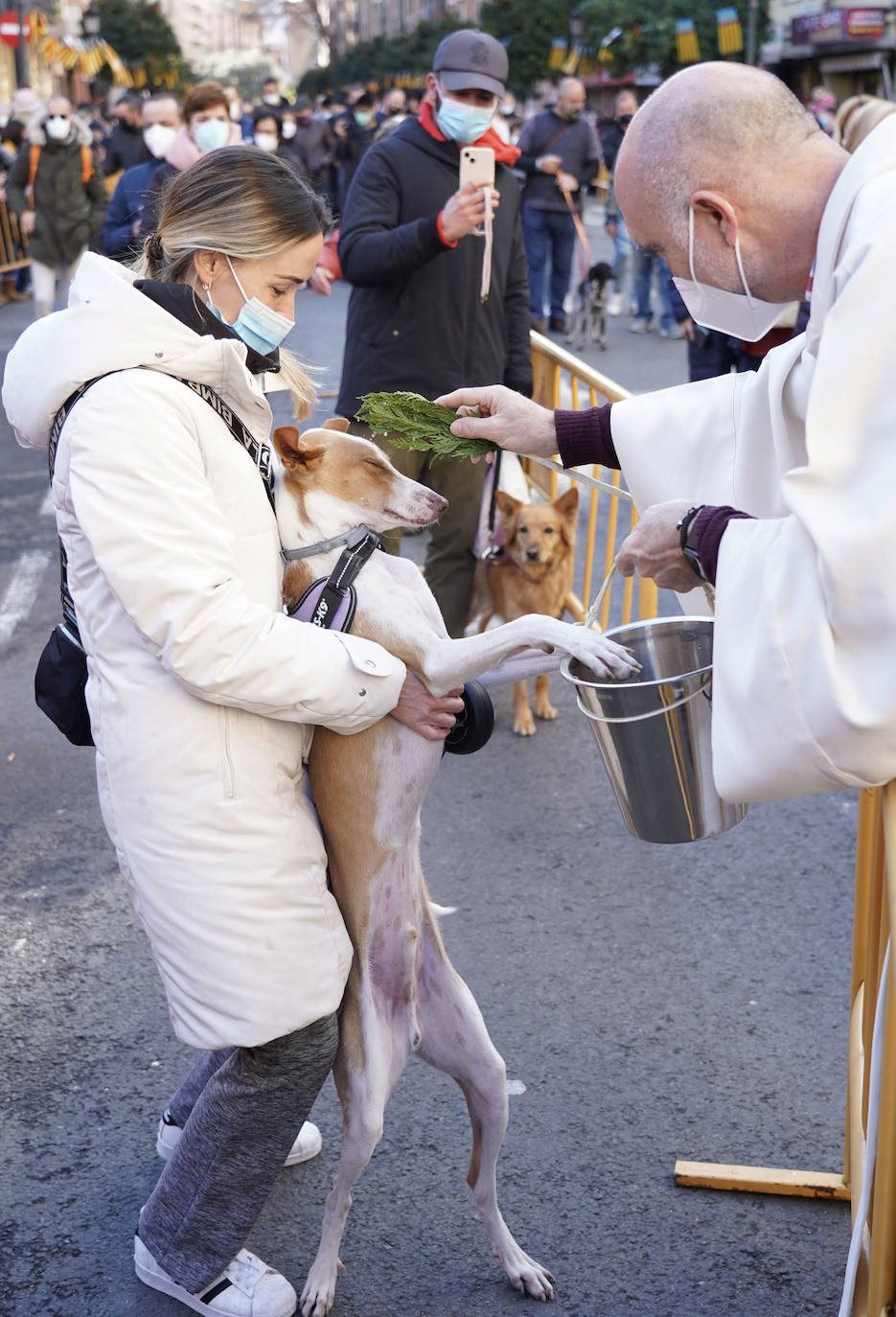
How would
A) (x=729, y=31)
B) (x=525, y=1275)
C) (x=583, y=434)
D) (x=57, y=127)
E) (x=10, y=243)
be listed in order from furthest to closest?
(x=729, y=31), (x=10, y=243), (x=57, y=127), (x=583, y=434), (x=525, y=1275)

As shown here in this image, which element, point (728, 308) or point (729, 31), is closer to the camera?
point (728, 308)

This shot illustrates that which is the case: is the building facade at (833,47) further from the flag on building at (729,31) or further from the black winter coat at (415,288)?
the black winter coat at (415,288)

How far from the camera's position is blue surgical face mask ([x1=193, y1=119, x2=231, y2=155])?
799cm

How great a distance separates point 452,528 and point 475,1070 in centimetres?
344

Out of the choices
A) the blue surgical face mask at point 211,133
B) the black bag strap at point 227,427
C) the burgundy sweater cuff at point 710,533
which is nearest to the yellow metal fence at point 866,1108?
the burgundy sweater cuff at point 710,533

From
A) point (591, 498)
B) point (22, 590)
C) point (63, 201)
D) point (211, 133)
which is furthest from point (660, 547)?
point (63, 201)

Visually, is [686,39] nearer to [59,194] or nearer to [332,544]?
[59,194]

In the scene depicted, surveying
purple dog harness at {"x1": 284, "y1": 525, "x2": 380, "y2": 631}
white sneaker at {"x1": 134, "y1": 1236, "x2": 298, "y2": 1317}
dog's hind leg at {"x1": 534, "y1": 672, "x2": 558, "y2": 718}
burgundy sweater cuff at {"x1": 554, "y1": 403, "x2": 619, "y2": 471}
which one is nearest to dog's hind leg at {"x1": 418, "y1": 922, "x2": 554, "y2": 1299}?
white sneaker at {"x1": 134, "y1": 1236, "x2": 298, "y2": 1317}

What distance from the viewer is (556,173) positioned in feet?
44.4

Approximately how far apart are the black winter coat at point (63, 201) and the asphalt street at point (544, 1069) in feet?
30.5

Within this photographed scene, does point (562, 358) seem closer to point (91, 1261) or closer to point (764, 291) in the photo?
point (764, 291)

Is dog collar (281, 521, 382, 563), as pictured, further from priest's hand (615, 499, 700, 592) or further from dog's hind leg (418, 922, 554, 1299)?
dog's hind leg (418, 922, 554, 1299)

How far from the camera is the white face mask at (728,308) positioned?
2340mm

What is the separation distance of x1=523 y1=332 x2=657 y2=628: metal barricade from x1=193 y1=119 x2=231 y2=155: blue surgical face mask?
235 centimetres
